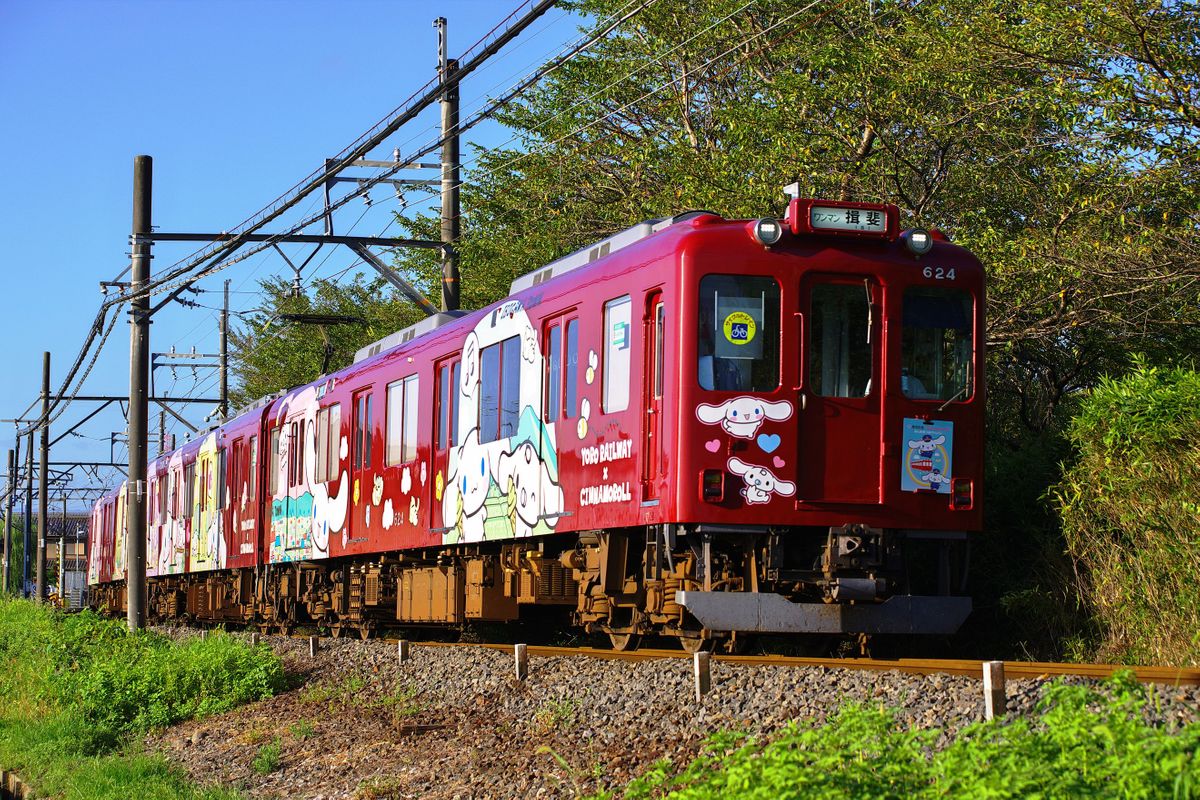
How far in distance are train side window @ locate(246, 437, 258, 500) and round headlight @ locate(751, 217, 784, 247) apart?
1364 centimetres

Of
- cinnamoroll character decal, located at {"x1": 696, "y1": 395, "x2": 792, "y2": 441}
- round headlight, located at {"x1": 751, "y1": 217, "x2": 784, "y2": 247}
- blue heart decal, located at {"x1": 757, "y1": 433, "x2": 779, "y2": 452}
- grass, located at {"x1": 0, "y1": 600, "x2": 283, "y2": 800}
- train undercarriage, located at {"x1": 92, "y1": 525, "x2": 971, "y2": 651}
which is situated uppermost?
round headlight, located at {"x1": 751, "y1": 217, "x2": 784, "y2": 247}

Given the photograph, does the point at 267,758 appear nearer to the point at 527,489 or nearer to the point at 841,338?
the point at 527,489

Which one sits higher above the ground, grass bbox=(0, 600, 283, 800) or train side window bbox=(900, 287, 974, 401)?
train side window bbox=(900, 287, 974, 401)

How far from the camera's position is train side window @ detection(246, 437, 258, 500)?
22.2 meters

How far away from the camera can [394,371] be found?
53.2ft

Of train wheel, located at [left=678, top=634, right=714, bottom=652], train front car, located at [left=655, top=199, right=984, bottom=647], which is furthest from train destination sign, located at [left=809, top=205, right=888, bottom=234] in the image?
train wheel, located at [left=678, top=634, right=714, bottom=652]

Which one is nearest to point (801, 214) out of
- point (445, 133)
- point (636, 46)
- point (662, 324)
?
point (662, 324)

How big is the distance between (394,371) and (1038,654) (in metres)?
7.74

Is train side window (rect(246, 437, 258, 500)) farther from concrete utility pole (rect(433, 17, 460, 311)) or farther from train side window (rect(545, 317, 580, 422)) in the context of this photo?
train side window (rect(545, 317, 580, 422))

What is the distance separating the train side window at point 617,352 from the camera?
10.7m

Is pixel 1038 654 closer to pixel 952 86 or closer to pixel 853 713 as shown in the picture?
pixel 952 86

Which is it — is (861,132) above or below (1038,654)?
above

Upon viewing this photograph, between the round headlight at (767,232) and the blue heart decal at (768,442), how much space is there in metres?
1.30

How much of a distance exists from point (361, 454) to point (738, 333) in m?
8.02
